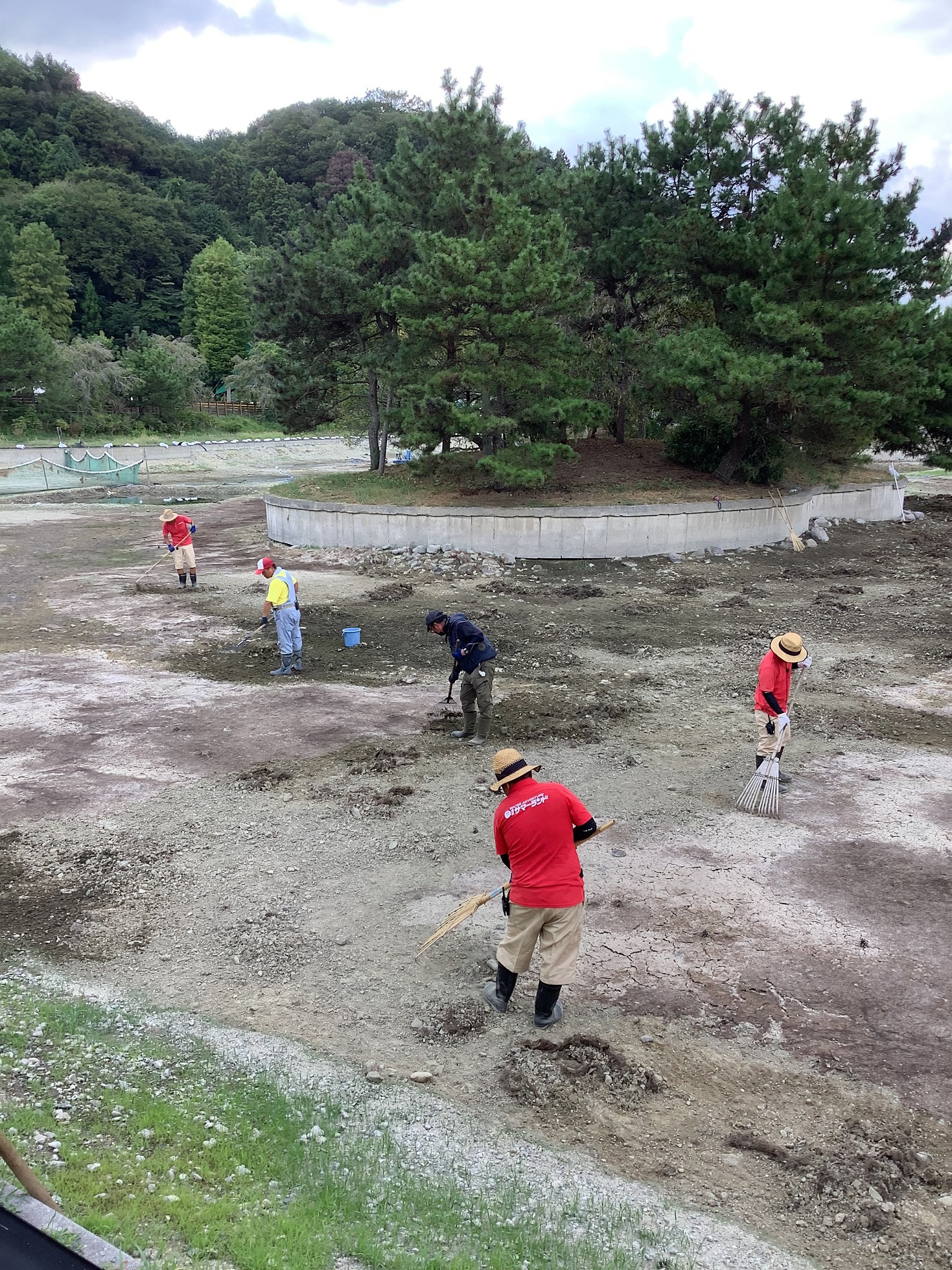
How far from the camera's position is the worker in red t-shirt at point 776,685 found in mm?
8008

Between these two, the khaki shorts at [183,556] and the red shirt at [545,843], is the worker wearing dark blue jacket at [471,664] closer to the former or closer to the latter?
the red shirt at [545,843]

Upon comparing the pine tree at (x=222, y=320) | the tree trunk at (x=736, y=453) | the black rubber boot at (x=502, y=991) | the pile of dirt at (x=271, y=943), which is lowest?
the pile of dirt at (x=271, y=943)

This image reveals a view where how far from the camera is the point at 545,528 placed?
1973cm

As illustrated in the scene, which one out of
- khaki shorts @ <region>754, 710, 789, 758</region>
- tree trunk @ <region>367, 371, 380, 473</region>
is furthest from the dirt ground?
tree trunk @ <region>367, 371, 380, 473</region>

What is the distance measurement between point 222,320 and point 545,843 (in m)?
75.3

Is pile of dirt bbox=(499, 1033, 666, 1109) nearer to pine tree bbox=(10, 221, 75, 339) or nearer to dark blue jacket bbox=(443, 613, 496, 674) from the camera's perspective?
dark blue jacket bbox=(443, 613, 496, 674)

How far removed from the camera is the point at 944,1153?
426cm

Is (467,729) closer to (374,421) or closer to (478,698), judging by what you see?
(478,698)

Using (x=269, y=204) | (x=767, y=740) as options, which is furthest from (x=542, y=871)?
(x=269, y=204)

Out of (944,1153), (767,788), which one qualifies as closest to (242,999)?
(944,1153)

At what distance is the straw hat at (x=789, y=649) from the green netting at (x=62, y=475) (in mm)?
31620

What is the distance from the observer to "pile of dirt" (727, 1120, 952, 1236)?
394 centimetres

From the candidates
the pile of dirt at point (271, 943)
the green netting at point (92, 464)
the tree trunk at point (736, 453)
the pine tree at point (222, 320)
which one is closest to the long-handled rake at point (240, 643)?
the pile of dirt at point (271, 943)

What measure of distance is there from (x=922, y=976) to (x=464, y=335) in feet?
57.9
